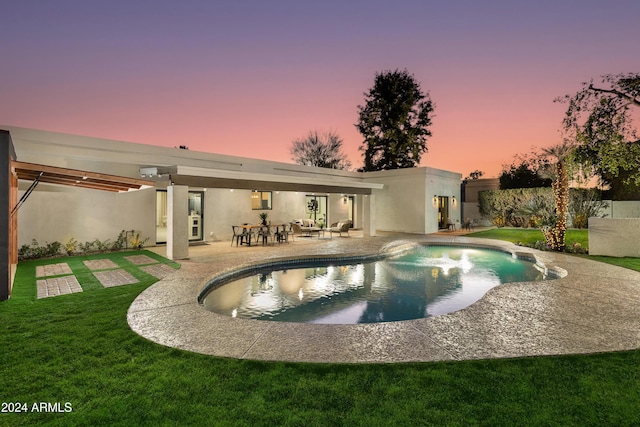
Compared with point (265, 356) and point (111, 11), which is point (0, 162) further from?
point (111, 11)

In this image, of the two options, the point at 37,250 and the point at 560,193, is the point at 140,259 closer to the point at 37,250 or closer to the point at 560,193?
the point at 37,250

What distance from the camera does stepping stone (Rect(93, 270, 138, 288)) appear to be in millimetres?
7070

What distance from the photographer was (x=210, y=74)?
16922mm

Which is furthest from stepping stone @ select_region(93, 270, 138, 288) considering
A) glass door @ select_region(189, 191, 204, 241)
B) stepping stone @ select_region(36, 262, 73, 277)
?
glass door @ select_region(189, 191, 204, 241)

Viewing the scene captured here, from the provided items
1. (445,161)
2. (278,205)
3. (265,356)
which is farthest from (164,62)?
(445,161)

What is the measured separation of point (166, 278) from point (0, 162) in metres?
3.66

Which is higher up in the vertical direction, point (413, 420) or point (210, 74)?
point (210, 74)

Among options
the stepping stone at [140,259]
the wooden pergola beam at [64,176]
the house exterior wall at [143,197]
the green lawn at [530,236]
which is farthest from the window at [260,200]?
the green lawn at [530,236]

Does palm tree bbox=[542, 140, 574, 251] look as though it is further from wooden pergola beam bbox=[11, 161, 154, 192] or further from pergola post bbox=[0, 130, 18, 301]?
pergola post bbox=[0, 130, 18, 301]

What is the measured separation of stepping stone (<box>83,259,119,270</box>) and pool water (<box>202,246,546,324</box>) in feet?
12.3

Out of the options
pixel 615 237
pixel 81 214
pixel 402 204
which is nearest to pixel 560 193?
pixel 615 237

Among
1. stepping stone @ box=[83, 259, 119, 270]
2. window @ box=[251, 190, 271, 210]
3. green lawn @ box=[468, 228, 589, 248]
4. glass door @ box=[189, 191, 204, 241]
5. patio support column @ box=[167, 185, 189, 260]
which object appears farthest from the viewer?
window @ box=[251, 190, 271, 210]

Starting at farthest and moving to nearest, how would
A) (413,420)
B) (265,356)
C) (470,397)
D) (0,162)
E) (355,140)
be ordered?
(355,140) → (0,162) → (265,356) → (470,397) → (413,420)

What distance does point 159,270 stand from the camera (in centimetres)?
845
